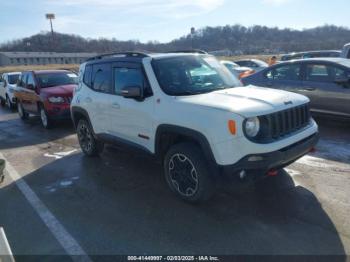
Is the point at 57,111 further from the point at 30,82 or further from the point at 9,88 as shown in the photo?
the point at 9,88

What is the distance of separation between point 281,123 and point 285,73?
4.78 meters

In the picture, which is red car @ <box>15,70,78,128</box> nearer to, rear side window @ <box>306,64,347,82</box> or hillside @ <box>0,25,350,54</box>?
rear side window @ <box>306,64,347,82</box>

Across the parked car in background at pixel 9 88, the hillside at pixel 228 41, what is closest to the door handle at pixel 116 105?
the parked car in background at pixel 9 88

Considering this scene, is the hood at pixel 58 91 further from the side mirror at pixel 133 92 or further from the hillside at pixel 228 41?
the hillside at pixel 228 41

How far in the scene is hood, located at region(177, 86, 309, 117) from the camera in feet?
12.5

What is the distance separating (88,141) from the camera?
676 centimetres

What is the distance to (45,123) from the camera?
10156mm

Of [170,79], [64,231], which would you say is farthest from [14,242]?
[170,79]

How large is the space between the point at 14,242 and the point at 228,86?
3382 millimetres

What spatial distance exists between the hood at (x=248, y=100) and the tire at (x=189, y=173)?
0.59m

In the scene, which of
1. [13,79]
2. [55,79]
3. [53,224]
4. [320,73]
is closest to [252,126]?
[53,224]

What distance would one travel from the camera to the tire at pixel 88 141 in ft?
21.4

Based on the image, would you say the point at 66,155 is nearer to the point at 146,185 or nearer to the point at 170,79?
the point at 146,185

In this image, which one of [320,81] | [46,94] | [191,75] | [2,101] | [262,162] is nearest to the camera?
[262,162]
